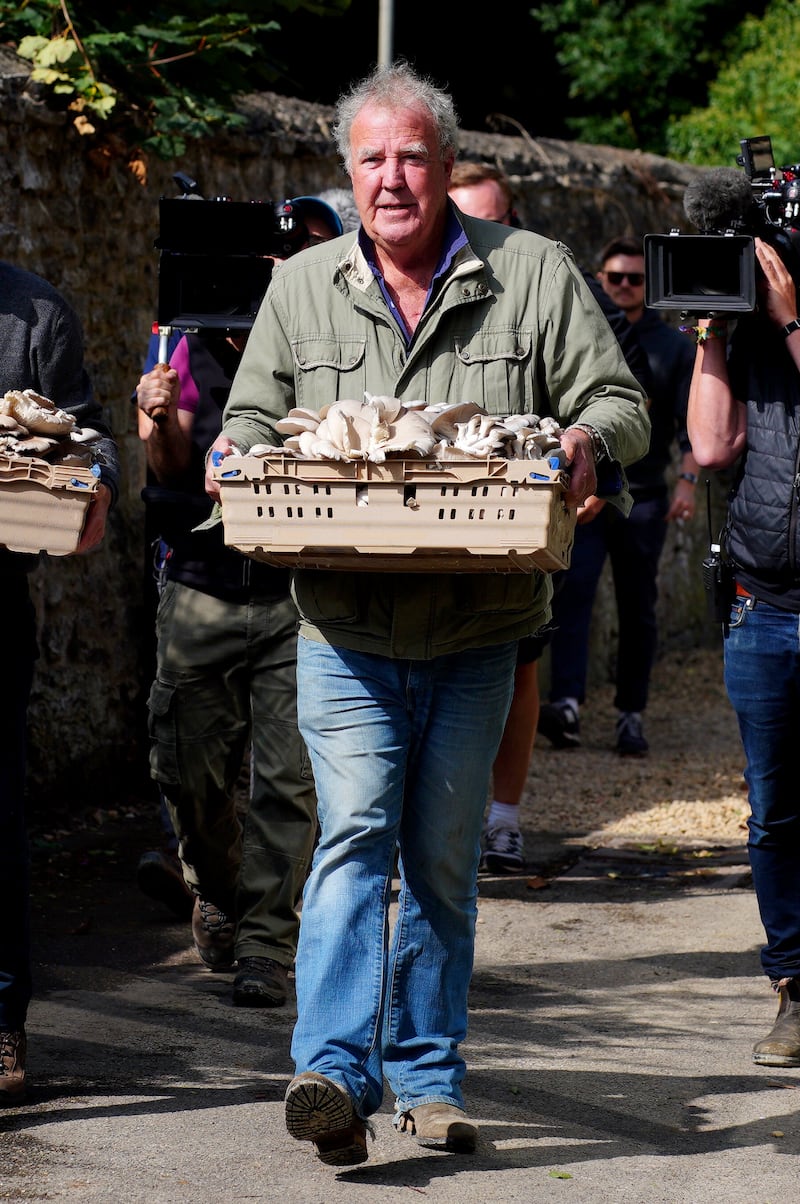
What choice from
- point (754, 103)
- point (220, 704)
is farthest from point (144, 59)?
point (754, 103)

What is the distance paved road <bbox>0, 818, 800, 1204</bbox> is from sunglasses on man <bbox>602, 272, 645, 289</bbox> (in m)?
3.46

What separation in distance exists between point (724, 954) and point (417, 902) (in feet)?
6.64

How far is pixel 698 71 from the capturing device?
1755 cm

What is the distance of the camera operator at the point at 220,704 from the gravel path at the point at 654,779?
2.49 metres

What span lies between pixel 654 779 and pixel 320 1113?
5121 mm

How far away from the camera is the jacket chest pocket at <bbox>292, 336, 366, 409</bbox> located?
396 cm

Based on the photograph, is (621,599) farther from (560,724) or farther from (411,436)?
(411,436)

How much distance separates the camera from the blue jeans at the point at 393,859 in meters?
3.85

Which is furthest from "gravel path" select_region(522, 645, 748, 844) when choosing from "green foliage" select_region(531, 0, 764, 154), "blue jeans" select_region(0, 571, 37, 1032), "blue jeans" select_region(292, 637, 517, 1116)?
"green foliage" select_region(531, 0, 764, 154)

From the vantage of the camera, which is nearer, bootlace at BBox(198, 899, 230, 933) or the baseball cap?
bootlace at BBox(198, 899, 230, 933)

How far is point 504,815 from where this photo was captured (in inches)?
271

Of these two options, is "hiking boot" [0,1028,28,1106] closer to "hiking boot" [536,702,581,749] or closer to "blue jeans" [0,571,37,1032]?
"blue jeans" [0,571,37,1032]

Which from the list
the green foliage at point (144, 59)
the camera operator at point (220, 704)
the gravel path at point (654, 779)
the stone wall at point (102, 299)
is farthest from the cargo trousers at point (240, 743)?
the green foliage at point (144, 59)

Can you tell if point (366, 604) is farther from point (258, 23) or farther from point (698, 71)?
point (698, 71)
